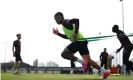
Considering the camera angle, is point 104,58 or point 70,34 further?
point 104,58

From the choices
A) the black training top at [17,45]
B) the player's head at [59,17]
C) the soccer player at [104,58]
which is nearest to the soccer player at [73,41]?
the player's head at [59,17]

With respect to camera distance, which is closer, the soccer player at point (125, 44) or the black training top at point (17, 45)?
the soccer player at point (125, 44)

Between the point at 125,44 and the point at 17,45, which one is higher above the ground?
the point at 17,45

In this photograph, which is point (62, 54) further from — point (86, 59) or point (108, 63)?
point (108, 63)

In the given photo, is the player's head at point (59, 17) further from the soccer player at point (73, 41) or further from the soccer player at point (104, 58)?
the soccer player at point (104, 58)

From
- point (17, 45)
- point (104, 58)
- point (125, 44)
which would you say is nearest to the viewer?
point (125, 44)

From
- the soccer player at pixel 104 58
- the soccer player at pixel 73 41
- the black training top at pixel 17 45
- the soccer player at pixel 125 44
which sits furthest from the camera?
the soccer player at pixel 104 58

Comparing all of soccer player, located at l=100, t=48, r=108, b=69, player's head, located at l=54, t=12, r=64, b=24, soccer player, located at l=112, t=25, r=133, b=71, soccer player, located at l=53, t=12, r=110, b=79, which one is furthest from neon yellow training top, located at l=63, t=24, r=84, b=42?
soccer player, located at l=100, t=48, r=108, b=69

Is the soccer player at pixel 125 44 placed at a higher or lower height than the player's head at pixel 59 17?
lower

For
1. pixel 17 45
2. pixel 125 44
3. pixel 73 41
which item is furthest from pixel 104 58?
pixel 73 41

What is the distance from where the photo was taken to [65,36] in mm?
11375

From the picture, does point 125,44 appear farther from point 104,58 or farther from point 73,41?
point 104,58

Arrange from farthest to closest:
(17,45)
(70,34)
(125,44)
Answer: (17,45) → (125,44) → (70,34)

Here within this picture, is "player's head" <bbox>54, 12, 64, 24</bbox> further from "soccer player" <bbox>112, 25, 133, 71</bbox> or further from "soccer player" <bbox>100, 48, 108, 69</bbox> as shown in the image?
"soccer player" <bbox>100, 48, 108, 69</bbox>
